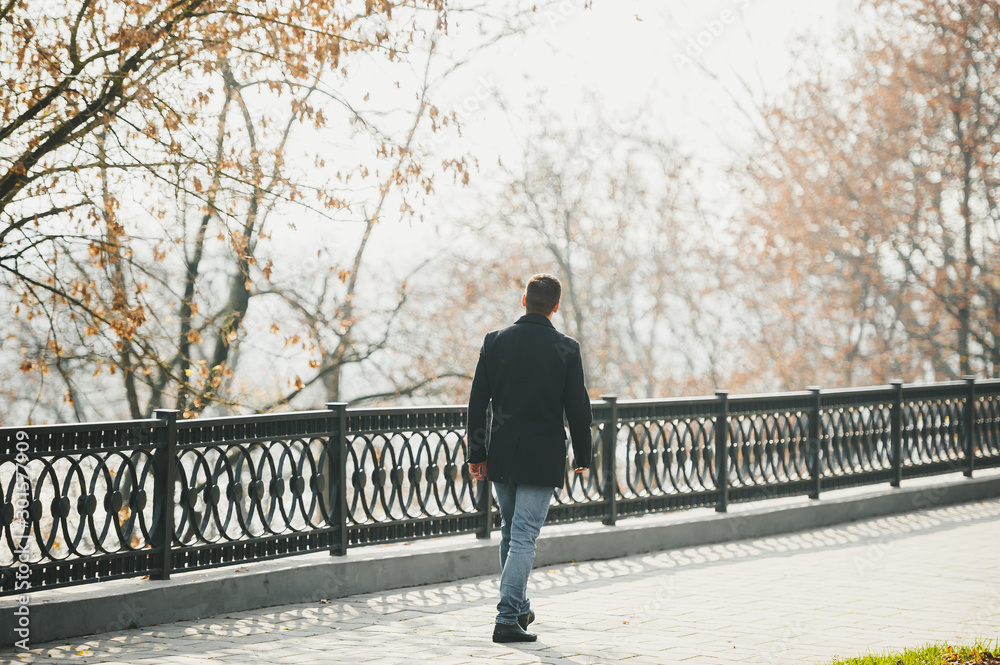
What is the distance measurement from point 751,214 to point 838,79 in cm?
443

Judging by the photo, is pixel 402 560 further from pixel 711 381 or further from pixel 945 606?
pixel 711 381

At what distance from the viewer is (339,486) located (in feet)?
23.6

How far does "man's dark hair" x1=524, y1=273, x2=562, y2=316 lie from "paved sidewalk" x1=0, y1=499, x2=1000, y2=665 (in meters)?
1.89

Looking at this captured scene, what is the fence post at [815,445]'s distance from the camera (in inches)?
422

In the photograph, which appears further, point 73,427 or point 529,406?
point 73,427

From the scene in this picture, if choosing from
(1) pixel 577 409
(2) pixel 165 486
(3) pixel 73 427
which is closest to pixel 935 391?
(1) pixel 577 409

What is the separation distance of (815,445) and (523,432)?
6207 mm

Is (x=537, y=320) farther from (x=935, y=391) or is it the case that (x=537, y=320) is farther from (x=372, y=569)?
(x=935, y=391)

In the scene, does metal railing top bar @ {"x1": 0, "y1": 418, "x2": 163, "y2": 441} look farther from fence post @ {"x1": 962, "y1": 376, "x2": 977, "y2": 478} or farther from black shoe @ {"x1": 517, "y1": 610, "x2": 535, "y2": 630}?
fence post @ {"x1": 962, "y1": 376, "x2": 977, "y2": 478}

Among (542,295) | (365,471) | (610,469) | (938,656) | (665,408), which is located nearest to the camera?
(938,656)

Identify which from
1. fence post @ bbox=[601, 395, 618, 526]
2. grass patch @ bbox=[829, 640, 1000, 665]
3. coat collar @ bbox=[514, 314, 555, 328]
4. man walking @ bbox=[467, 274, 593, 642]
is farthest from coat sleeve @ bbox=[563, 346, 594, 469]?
Answer: fence post @ bbox=[601, 395, 618, 526]

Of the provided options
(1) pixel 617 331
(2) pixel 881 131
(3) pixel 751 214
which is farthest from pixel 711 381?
(2) pixel 881 131

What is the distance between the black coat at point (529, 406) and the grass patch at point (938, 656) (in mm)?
1771

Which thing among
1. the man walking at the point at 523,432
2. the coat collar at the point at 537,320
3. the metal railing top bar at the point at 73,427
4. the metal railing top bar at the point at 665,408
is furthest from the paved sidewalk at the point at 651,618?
the coat collar at the point at 537,320
